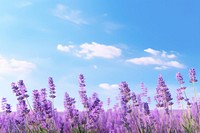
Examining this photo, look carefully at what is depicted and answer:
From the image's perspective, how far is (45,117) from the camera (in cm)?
439

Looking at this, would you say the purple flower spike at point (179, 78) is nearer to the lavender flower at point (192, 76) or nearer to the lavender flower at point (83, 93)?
the lavender flower at point (192, 76)

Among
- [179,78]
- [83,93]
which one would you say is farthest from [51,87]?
[179,78]

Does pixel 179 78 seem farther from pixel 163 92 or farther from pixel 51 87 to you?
pixel 51 87

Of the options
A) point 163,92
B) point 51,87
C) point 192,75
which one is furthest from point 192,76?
point 51,87

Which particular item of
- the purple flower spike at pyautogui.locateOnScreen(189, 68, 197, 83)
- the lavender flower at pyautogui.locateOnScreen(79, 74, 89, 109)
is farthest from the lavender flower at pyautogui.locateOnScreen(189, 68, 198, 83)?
the lavender flower at pyautogui.locateOnScreen(79, 74, 89, 109)

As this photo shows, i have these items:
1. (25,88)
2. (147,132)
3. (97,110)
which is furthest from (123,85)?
(25,88)

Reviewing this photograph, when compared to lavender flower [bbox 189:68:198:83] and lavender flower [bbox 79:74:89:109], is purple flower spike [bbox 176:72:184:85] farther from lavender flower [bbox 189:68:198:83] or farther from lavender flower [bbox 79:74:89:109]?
lavender flower [bbox 79:74:89:109]

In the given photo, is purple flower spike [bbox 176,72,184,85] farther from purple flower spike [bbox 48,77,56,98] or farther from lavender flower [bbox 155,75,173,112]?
purple flower spike [bbox 48,77,56,98]

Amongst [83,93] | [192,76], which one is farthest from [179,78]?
[83,93]

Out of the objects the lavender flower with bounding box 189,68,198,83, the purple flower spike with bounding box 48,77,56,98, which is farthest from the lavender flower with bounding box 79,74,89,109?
the lavender flower with bounding box 189,68,198,83

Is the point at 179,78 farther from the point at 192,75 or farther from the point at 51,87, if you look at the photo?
the point at 51,87

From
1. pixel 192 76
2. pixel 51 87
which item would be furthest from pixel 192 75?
pixel 51 87

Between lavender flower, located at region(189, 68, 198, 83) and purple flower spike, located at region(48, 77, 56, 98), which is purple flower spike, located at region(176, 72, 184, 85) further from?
purple flower spike, located at region(48, 77, 56, 98)

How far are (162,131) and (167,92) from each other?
0.66 meters
